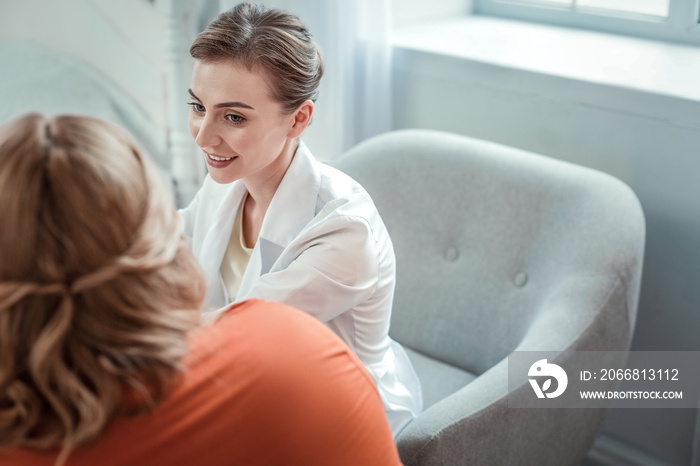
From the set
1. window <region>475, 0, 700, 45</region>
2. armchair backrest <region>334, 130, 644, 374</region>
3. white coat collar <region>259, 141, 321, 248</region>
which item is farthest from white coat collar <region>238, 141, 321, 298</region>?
window <region>475, 0, 700, 45</region>

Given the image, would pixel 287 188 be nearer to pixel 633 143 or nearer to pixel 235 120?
pixel 235 120

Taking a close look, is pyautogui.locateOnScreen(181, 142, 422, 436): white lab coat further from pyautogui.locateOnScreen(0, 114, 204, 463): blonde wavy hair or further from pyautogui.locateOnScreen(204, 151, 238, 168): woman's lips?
pyautogui.locateOnScreen(0, 114, 204, 463): blonde wavy hair

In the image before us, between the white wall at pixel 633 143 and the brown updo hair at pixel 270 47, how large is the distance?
0.78m

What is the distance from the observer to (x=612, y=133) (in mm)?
1666

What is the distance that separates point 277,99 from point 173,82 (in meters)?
1.09

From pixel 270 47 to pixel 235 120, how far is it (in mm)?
129

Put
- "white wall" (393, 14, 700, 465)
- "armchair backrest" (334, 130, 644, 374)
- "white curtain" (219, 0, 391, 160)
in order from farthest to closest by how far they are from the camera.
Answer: "white curtain" (219, 0, 391, 160) → "white wall" (393, 14, 700, 465) → "armchair backrest" (334, 130, 644, 374)

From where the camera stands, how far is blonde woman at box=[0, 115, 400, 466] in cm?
62

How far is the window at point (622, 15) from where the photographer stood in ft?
6.17

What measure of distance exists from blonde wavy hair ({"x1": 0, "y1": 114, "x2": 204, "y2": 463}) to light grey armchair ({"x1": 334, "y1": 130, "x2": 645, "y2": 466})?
615 mm

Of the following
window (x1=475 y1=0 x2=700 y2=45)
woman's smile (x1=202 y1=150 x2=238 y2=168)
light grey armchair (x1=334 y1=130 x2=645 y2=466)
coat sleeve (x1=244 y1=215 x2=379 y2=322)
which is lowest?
light grey armchair (x1=334 y1=130 x2=645 y2=466)

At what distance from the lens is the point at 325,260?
112cm

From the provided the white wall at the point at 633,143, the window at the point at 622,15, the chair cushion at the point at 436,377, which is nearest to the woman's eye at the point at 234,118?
the chair cushion at the point at 436,377

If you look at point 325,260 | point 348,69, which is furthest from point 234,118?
point 348,69
